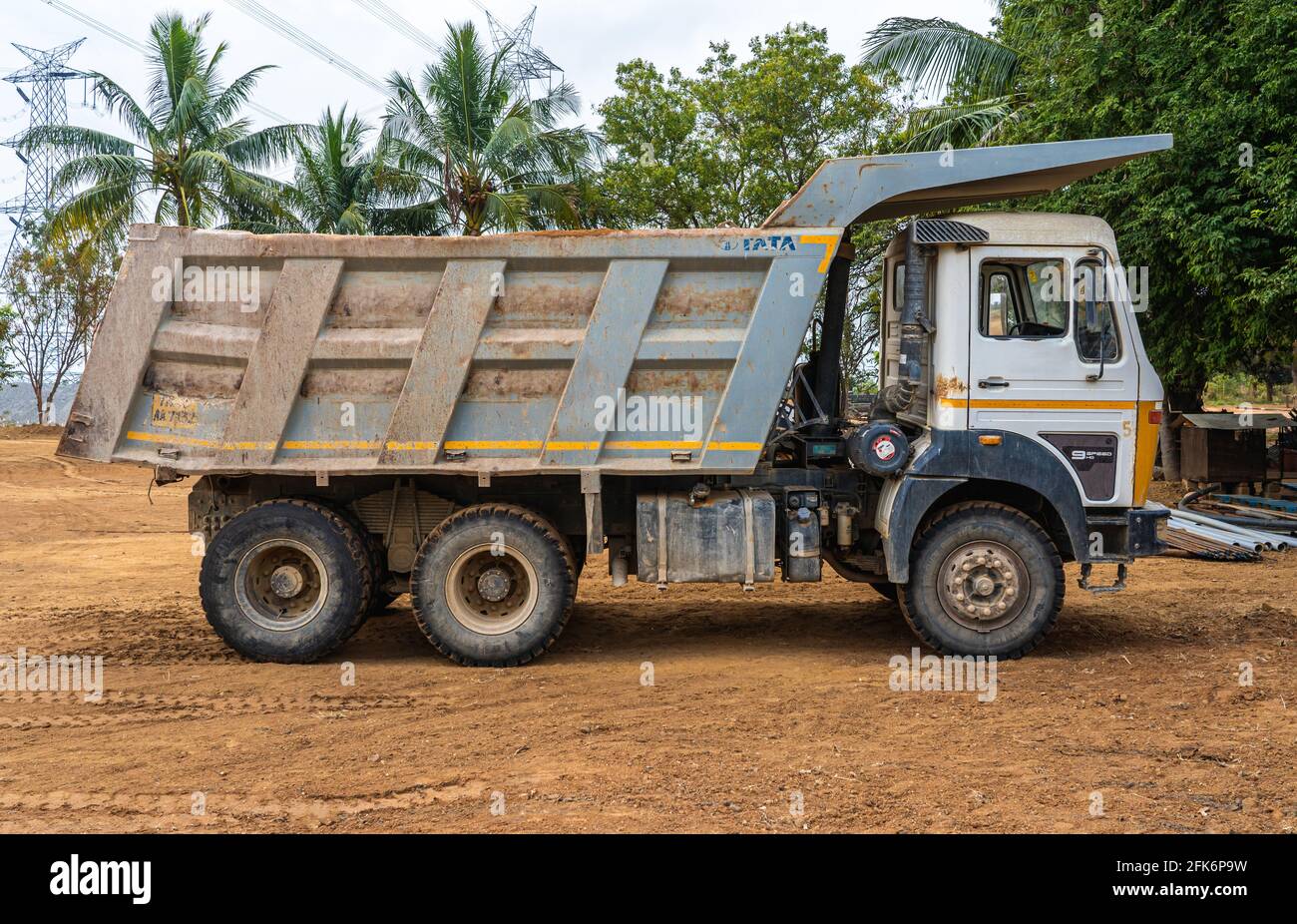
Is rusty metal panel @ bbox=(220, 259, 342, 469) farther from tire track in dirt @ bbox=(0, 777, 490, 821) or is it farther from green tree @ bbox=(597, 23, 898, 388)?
green tree @ bbox=(597, 23, 898, 388)

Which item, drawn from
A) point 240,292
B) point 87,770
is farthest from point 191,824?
point 240,292

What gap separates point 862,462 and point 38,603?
7.23m

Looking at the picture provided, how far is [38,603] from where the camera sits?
938 centimetres

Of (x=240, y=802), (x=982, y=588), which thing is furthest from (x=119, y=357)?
(x=982, y=588)

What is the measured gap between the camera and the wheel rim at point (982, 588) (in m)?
7.20

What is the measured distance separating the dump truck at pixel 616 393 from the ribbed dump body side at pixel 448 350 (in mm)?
18

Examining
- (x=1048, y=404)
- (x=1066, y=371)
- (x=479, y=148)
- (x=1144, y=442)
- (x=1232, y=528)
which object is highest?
(x=479, y=148)

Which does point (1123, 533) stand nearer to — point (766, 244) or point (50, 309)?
point (766, 244)

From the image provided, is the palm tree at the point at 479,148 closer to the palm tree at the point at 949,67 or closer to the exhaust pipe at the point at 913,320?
the palm tree at the point at 949,67

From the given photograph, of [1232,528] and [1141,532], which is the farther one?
[1232,528]

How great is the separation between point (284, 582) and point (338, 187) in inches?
725

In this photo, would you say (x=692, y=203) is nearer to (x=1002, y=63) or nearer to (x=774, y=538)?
(x=1002, y=63)

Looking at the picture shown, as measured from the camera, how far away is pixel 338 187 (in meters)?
23.8

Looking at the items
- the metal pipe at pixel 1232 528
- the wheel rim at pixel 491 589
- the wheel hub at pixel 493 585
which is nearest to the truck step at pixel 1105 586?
the wheel rim at pixel 491 589
